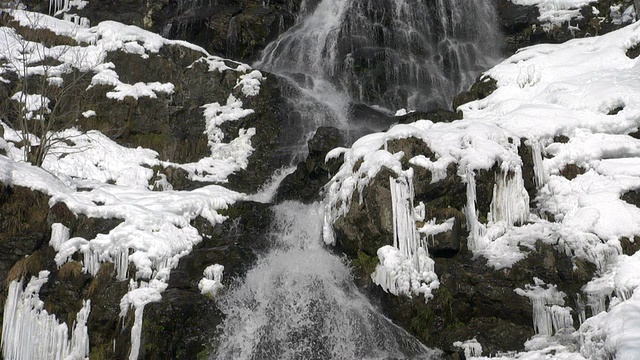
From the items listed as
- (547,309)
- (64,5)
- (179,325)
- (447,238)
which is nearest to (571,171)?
(447,238)

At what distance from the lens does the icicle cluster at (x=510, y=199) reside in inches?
365

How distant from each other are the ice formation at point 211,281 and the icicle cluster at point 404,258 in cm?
264

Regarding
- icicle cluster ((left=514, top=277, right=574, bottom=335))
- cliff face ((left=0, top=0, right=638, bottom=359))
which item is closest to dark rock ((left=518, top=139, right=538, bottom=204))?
cliff face ((left=0, top=0, right=638, bottom=359))

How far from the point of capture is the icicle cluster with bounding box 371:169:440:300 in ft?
28.0

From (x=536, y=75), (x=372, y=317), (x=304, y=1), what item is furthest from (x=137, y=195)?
(x=304, y=1)

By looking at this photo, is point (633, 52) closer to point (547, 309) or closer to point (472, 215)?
point (472, 215)

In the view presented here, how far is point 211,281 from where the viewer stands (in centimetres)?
892

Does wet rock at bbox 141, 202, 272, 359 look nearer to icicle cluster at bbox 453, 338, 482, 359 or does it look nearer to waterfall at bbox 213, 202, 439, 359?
waterfall at bbox 213, 202, 439, 359

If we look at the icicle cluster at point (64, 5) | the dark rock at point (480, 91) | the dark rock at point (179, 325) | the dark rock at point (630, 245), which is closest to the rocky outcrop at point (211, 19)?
the icicle cluster at point (64, 5)

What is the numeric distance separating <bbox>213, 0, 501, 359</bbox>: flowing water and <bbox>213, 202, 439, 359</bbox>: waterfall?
17mm

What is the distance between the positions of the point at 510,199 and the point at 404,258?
2.31 meters

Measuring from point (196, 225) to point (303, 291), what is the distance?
2543 mm

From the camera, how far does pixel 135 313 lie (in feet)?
26.9

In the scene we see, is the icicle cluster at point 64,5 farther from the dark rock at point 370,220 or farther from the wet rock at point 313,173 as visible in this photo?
the dark rock at point 370,220
